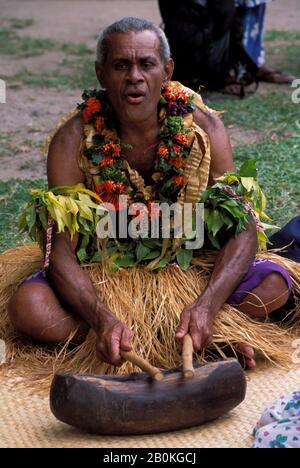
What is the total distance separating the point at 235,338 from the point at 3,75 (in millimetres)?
5017

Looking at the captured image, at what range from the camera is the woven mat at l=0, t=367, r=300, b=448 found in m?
3.01

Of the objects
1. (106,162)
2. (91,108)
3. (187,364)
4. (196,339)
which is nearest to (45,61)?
(91,108)

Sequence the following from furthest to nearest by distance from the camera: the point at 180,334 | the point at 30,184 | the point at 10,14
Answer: the point at 10,14 < the point at 30,184 < the point at 180,334

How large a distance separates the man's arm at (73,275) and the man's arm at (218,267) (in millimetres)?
228

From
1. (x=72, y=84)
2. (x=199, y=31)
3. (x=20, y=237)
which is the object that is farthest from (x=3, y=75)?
(x=20, y=237)

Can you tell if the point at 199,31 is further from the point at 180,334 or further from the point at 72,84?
the point at 180,334

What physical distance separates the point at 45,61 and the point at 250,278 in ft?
17.7

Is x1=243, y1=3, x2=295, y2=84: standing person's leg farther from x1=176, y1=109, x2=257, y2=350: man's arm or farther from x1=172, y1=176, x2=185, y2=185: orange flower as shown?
x1=172, y1=176, x2=185, y2=185: orange flower

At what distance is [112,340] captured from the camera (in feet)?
10.7

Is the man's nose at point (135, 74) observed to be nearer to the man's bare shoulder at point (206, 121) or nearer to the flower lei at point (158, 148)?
the flower lei at point (158, 148)

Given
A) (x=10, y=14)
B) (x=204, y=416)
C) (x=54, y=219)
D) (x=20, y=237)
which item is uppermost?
(x=54, y=219)

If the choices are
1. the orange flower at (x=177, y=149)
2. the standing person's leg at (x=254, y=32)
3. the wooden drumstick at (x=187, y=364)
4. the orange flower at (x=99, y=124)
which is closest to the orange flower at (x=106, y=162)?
the orange flower at (x=99, y=124)

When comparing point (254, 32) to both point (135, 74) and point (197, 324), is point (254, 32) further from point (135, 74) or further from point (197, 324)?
point (197, 324)
